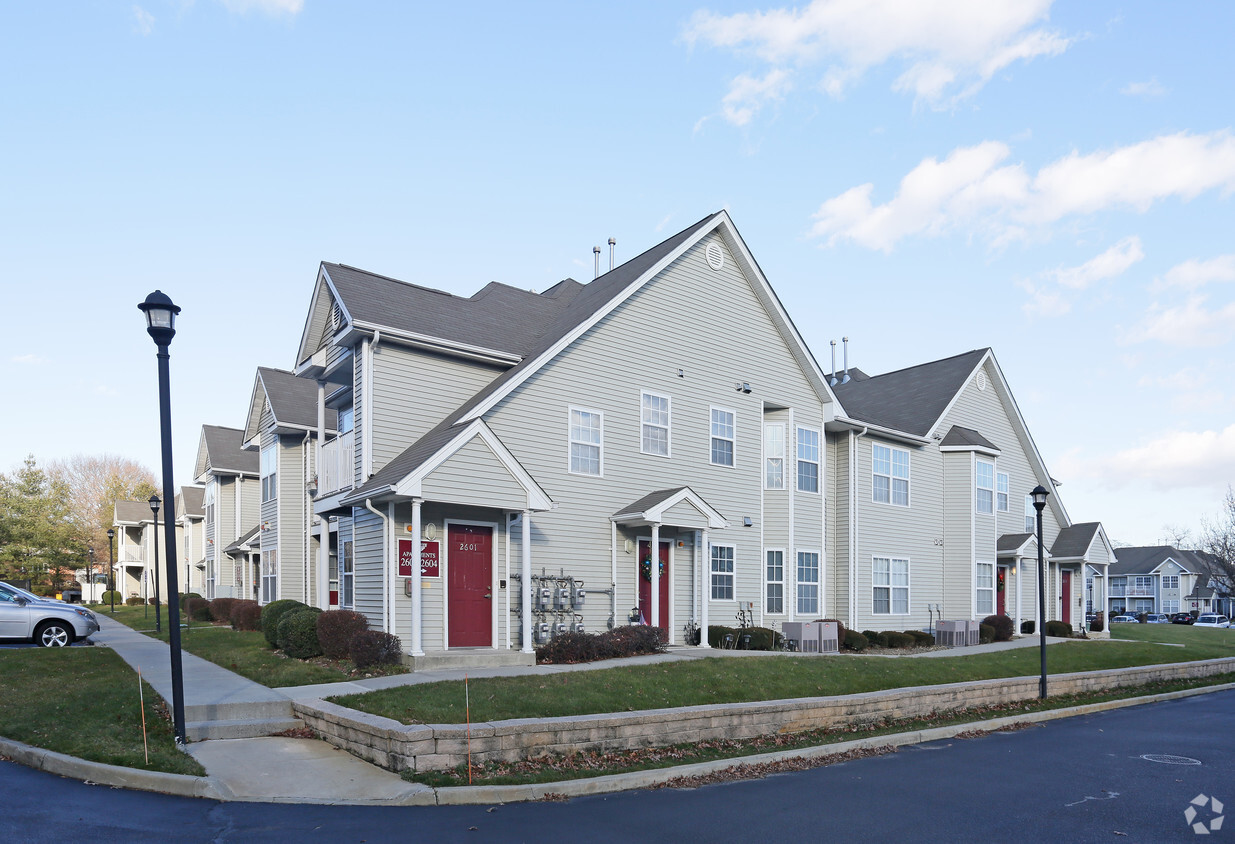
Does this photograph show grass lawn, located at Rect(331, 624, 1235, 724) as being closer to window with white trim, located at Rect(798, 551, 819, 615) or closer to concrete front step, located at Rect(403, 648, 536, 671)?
concrete front step, located at Rect(403, 648, 536, 671)

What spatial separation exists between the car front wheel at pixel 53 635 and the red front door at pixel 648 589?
1250 centimetres

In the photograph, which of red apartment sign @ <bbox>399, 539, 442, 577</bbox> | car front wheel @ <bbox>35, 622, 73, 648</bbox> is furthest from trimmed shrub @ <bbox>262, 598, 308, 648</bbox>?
car front wheel @ <bbox>35, 622, 73, 648</bbox>

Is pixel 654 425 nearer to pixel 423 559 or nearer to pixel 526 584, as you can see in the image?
pixel 526 584

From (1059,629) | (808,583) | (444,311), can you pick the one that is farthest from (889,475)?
(444,311)

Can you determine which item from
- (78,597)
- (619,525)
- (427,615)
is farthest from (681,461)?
(78,597)

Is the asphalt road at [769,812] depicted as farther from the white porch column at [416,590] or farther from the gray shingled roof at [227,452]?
the gray shingled roof at [227,452]

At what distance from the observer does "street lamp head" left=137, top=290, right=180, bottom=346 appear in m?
10.2

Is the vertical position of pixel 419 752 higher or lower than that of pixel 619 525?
lower

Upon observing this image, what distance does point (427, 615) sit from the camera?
17062 mm

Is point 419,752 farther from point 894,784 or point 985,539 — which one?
point 985,539

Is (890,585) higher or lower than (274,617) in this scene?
lower

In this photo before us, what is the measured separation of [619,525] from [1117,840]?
43.1ft

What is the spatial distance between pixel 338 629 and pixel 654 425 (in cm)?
858

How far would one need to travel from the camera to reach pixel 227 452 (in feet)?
126
